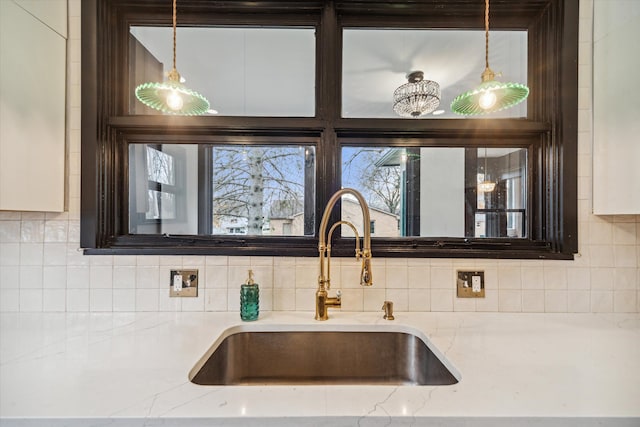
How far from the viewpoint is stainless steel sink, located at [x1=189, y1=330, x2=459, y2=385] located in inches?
43.8

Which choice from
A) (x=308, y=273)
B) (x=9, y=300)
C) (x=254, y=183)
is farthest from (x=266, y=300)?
(x=9, y=300)

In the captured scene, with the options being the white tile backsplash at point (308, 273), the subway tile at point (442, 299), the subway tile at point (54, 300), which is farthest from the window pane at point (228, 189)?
the subway tile at point (442, 299)

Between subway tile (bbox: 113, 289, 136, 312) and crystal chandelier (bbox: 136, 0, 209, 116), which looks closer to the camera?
crystal chandelier (bbox: 136, 0, 209, 116)

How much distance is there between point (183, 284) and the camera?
4.19 feet

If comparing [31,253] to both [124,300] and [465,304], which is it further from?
[465,304]

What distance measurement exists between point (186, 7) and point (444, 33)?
1220 millimetres

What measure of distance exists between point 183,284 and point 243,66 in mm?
1054

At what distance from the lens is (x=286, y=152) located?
1.38m

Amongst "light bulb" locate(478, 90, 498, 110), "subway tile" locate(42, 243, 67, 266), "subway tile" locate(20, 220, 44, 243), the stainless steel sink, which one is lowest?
the stainless steel sink

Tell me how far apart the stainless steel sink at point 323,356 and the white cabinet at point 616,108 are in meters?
1.00

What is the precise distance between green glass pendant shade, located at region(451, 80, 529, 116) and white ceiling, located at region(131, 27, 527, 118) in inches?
12.8

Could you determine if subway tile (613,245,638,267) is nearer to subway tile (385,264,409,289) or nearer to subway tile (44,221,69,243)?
subway tile (385,264,409,289)

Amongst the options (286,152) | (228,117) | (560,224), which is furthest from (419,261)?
(228,117)

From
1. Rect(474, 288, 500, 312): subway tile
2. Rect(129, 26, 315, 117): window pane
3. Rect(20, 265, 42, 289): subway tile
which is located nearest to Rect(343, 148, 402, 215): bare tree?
Rect(129, 26, 315, 117): window pane
